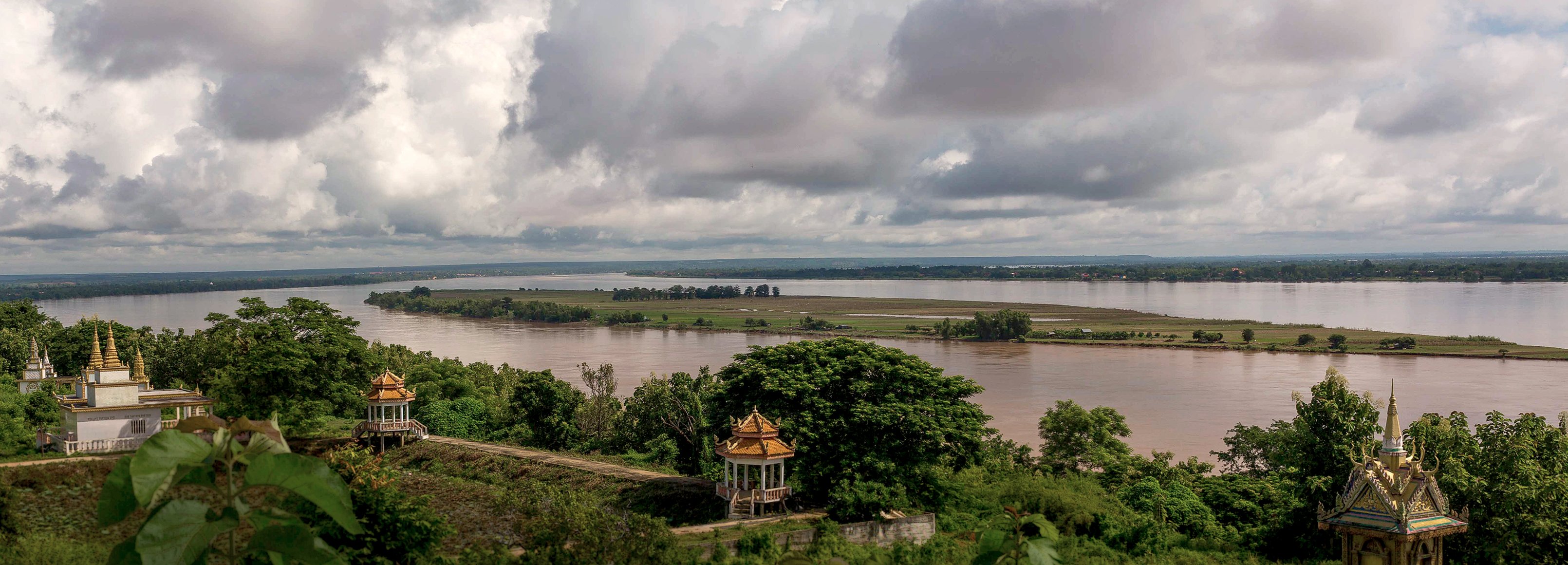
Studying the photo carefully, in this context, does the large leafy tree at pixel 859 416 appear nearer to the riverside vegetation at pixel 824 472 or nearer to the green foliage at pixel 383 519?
the riverside vegetation at pixel 824 472

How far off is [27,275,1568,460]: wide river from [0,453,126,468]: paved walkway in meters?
23.9

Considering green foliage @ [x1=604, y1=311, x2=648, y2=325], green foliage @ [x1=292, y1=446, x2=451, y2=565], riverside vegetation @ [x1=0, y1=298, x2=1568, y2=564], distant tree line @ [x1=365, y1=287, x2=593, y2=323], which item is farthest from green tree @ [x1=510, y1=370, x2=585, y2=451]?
distant tree line @ [x1=365, y1=287, x2=593, y2=323]

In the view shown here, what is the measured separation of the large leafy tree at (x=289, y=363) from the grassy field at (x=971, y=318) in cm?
4721

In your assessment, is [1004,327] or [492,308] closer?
[1004,327]

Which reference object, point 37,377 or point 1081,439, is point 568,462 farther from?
point 37,377

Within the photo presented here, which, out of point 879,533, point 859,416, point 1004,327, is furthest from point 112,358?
point 1004,327

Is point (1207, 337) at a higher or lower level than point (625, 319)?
higher

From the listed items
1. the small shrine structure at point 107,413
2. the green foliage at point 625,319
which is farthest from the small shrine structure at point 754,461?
the green foliage at point 625,319

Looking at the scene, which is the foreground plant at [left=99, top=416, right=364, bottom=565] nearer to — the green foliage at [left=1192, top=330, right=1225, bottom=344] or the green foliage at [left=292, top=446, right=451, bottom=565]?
the green foliage at [left=292, top=446, right=451, bottom=565]

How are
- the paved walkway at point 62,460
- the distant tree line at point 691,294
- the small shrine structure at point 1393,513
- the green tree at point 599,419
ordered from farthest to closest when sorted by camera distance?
the distant tree line at point 691,294, the green tree at point 599,419, the paved walkway at point 62,460, the small shrine structure at point 1393,513

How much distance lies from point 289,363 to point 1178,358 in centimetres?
4853

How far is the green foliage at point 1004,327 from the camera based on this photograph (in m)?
69.7

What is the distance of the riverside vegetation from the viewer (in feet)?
43.0

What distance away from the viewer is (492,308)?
10406 cm
